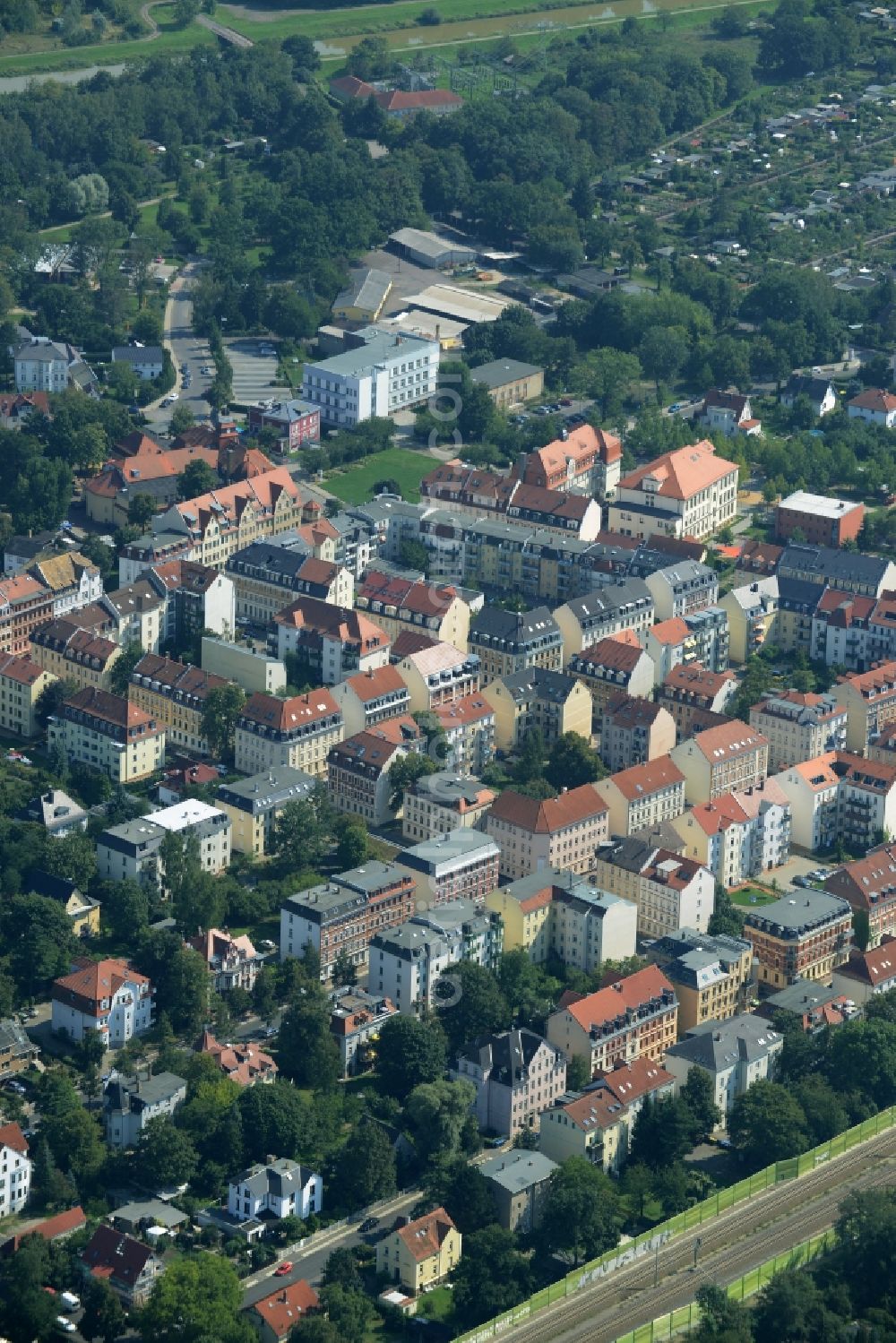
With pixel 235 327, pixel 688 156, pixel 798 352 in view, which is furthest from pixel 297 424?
pixel 688 156

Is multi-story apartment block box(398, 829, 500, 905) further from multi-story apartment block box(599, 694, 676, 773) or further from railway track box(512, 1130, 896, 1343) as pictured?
railway track box(512, 1130, 896, 1343)

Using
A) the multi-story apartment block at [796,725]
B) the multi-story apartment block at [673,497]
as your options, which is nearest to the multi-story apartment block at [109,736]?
the multi-story apartment block at [796,725]

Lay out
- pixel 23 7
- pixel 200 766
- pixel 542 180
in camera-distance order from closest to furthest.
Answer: pixel 200 766
pixel 542 180
pixel 23 7

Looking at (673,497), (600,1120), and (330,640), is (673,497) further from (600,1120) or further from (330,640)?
(600,1120)

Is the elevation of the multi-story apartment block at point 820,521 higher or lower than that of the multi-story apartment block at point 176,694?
lower

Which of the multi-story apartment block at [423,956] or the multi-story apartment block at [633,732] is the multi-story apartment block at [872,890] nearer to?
the multi-story apartment block at [633,732]

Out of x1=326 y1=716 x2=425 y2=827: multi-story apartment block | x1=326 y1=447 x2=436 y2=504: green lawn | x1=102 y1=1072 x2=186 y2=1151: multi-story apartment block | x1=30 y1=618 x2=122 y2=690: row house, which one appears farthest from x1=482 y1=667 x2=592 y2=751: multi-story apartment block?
x1=102 y1=1072 x2=186 y2=1151: multi-story apartment block

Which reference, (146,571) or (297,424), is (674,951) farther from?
(297,424)
